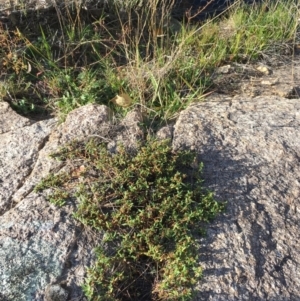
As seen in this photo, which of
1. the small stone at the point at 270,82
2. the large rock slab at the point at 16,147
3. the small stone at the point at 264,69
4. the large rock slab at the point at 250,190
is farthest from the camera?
the small stone at the point at 264,69

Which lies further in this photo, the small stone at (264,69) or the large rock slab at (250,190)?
the small stone at (264,69)

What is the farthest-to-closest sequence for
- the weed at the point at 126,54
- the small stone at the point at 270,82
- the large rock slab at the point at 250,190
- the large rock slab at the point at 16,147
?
the small stone at the point at 270,82 < the weed at the point at 126,54 < the large rock slab at the point at 16,147 < the large rock slab at the point at 250,190

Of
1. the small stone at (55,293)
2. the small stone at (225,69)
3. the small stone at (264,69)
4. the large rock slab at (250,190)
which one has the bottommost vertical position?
the small stone at (264,69)

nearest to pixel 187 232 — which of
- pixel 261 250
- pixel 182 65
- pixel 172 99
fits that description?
pixel 261 250

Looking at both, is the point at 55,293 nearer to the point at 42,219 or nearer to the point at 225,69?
the point at 42,219

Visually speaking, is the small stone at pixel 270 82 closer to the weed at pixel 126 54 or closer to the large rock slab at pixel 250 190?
the large rock slab at pixel 250 190

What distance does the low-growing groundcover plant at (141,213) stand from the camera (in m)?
2.91

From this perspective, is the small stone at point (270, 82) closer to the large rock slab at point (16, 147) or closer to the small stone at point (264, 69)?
the small stone at point (264, 69)

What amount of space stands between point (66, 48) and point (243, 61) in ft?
4.69

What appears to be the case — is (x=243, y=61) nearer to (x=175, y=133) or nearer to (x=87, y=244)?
(x=175, y=133)

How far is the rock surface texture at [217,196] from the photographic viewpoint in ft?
9.61

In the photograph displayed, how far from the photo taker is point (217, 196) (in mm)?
3271

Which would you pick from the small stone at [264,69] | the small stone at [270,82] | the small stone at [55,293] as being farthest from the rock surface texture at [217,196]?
the small stone at [264,69]

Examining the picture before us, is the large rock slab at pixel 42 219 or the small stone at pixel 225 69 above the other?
the large rock slab at pixel 42 219
